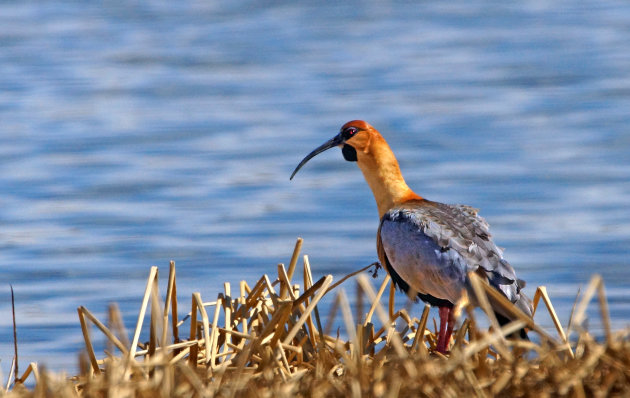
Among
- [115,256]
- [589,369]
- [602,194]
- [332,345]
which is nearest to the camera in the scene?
[589,369]

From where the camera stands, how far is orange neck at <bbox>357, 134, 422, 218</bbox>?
8.16m

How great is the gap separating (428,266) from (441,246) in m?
0.15

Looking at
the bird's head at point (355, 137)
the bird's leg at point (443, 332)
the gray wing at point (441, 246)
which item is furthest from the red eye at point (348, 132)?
the bird's leg at point (443, 332)

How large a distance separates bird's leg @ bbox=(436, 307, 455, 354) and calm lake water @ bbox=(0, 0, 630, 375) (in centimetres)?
224

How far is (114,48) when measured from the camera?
2242 cm

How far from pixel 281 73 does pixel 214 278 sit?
10061 mm

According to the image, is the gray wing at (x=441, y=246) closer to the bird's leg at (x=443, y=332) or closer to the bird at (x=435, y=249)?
the bird at (x=435, y=249)

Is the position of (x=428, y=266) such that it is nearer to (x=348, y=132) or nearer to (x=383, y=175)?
(x=383, y=175)

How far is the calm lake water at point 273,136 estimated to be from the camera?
37.5 feet

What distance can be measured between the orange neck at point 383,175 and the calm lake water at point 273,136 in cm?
223

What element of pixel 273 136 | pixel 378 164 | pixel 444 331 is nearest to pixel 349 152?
pixel 378 164

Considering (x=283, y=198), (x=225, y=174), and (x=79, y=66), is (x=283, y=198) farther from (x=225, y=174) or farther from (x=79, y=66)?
(x=79, y=66)

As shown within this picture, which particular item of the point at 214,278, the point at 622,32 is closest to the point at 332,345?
the point at 214,278

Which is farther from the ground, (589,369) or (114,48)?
(114,48)
